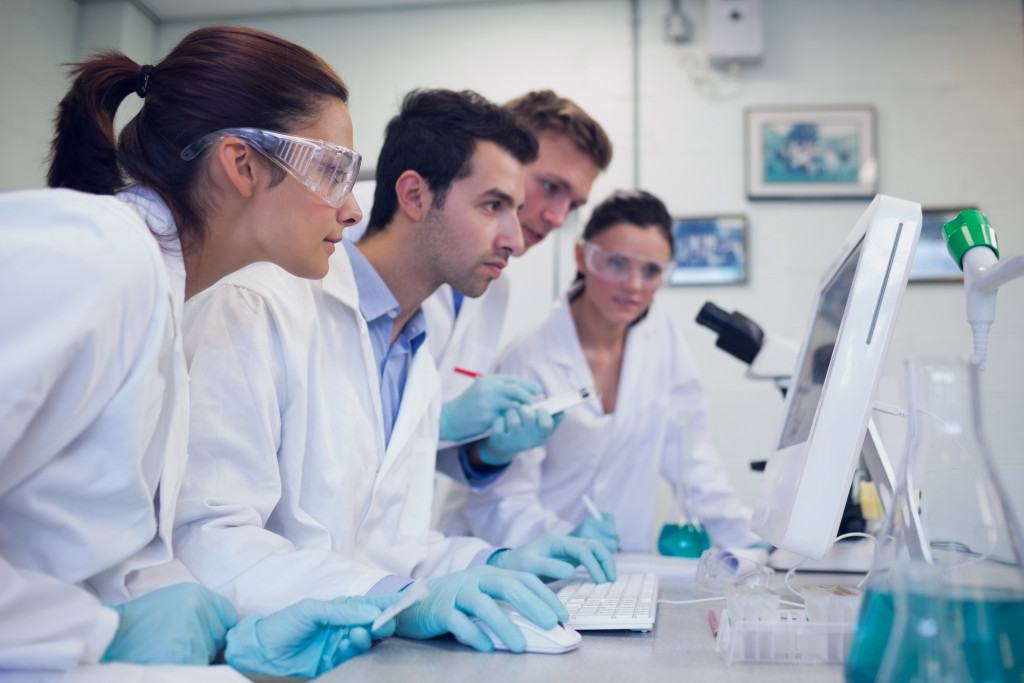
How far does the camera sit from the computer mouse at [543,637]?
2.78 ft

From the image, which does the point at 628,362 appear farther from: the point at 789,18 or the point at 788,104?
the point at 789,18

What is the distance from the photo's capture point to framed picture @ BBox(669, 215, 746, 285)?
3209 mm

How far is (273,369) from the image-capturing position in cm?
125

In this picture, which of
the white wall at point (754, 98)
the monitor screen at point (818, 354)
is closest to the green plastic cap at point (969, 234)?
the monitor screen at point (818, 354)

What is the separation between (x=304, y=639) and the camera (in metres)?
0.87

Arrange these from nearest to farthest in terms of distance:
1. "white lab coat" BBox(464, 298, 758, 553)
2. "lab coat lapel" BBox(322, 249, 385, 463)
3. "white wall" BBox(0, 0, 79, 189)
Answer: "lab coat lapel" BBox(322, 249, 385, 463) → "white wall" BBox(0, 0, 79, 189) → "white lab coat" BBox(464, 298, 758, 553)

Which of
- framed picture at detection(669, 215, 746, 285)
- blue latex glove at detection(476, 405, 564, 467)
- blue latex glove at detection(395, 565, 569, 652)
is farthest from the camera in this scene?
framed picture at detection(669, 215, 746, 285)

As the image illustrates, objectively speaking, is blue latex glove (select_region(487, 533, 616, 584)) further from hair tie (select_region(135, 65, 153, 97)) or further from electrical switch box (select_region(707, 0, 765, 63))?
electrical switch box (select_region(707, 0, 765, 63))

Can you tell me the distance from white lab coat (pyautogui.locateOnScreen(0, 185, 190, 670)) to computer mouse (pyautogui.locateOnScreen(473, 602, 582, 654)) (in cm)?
39

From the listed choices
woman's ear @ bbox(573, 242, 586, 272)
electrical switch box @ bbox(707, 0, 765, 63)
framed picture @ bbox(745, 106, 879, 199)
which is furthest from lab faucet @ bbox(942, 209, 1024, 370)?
electrical switch box @ bbox(707, 0, 765, 63)

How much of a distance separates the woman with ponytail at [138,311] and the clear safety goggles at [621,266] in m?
1.21

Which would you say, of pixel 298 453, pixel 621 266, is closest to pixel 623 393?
pixel 621 266

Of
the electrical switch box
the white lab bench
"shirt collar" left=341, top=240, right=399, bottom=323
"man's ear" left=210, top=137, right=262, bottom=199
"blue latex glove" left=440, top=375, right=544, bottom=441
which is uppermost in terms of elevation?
the electrical switch box

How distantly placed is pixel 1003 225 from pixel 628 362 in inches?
66.2
